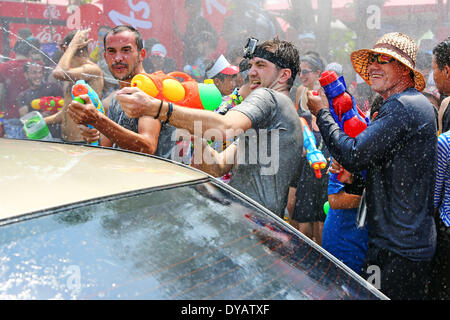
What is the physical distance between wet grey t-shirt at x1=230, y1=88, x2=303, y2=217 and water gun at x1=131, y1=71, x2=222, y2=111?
1.14ft

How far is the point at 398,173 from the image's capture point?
2.22 m

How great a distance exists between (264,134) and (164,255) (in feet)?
4.53

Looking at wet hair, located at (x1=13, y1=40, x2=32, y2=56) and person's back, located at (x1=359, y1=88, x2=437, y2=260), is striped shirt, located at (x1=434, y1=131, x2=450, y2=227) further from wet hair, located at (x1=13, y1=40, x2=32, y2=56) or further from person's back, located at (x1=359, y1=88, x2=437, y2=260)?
wet hair, located at (x1=13, y1=40, x2=32, y2=56)

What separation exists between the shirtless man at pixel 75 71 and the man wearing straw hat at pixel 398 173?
2.68m

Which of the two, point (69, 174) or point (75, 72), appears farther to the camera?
point (75, 72)

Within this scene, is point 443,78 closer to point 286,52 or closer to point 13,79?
point 286,52

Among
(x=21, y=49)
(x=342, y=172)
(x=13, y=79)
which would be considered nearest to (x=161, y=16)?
(x=21, y=49)

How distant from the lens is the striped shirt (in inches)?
95.4

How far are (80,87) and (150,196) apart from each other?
139 cm

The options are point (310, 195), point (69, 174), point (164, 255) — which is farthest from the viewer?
point (310, 195)

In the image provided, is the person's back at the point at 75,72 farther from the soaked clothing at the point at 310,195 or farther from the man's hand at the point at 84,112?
the soaked clothing at the point at 310,195

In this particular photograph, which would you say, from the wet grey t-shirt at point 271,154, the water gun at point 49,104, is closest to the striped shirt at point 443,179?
the wet grey t-shirt at point 271,154
